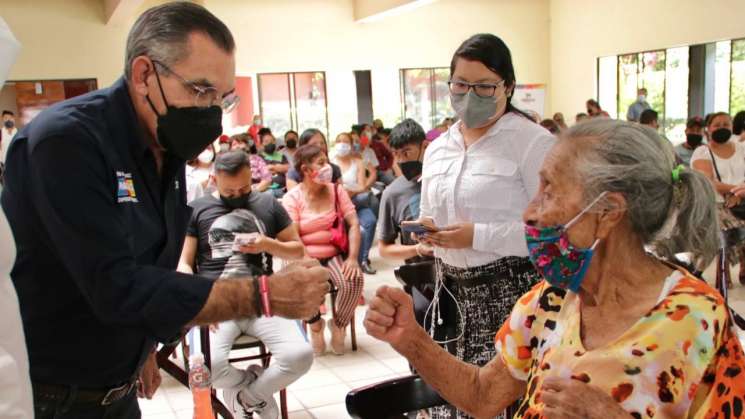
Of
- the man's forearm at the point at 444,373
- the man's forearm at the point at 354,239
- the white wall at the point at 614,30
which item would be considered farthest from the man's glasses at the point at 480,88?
the white wall at the point at 614,30

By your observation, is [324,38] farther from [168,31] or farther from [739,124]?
[168,31]

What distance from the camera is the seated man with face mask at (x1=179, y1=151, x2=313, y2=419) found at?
344 centimetres

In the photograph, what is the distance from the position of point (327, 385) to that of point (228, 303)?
9.90 ft

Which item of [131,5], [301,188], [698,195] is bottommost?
[301,188]

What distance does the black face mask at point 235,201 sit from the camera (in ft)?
12.8

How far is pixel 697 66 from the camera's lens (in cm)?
1355

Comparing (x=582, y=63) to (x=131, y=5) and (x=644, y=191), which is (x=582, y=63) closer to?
(x=131, y=5)

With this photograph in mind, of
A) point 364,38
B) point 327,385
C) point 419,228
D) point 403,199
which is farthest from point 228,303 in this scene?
point 364,38

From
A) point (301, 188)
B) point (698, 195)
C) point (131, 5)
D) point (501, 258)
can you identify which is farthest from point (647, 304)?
point (131, 5)

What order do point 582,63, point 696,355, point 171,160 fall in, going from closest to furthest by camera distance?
point 696,355
point 171,160
point 582,63

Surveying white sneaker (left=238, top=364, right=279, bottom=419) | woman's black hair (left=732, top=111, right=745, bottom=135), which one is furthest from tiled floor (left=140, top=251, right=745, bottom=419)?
woman's black hair (left=732, top=111, right=745, bottom=135)

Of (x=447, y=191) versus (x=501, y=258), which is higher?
(x=447, y=191)

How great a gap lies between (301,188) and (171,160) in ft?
10.6

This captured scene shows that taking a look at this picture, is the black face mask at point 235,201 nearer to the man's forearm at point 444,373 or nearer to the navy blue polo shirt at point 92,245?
the navy blue polo shirt at point 92,245
